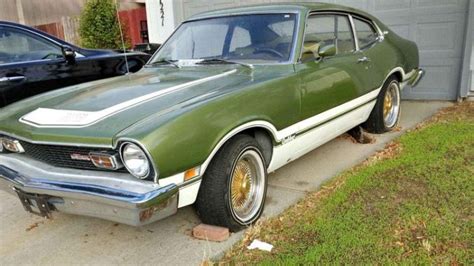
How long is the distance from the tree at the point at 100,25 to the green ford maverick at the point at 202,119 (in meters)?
9.25

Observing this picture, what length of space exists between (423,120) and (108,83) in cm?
414

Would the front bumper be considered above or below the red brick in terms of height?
above

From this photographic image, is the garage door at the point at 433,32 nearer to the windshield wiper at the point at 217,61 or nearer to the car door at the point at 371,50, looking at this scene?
the car door at the point at 371,50

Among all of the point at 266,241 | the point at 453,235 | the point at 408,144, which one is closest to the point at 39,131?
the point at 266,241

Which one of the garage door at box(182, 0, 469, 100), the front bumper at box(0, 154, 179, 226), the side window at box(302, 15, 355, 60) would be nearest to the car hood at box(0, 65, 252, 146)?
the front bumper at box(0, 154, 179, 226)

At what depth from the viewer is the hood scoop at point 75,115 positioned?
106 inches

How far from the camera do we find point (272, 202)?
11.8 feet

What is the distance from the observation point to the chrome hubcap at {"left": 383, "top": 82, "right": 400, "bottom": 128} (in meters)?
5.30

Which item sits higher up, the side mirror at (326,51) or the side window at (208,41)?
the side window at (208,41)

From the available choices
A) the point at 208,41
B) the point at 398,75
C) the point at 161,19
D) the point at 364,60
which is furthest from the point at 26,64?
the point at 161,19

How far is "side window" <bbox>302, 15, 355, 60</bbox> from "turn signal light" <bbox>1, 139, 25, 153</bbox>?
2.34 metres

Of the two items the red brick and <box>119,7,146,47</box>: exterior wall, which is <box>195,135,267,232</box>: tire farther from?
<box>119,7,146,47</box>: exterior wall

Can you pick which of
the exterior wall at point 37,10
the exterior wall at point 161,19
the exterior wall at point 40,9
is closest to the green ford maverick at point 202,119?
the exterior wall at point 161,19

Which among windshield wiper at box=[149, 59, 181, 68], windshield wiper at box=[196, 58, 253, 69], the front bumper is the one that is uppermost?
windshield wiper at box=[196, 58, 253, 69]
